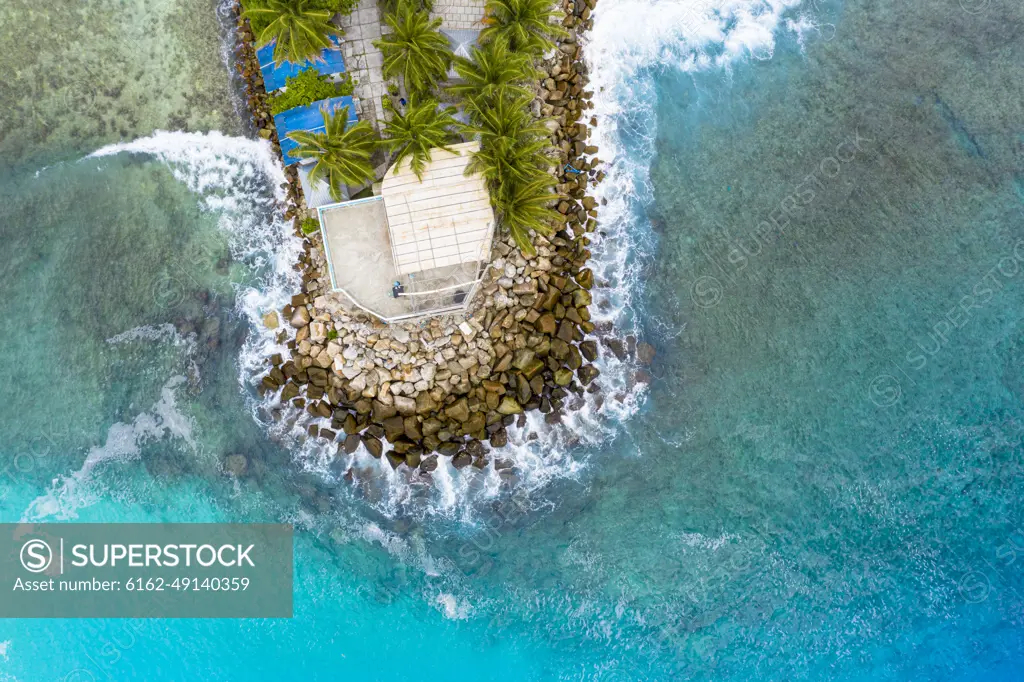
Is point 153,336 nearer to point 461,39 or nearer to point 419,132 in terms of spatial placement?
point 419,132

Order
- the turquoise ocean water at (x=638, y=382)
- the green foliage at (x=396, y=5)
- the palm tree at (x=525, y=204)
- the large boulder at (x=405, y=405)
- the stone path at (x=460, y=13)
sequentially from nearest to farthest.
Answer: the palm tree at (x=525, y=204), the green foliage at (x=396, y=5), the stone path at (x=460, y=13), the large boulder at (x=405, y=405), the turquoise ocean water at (x=638, y=382)

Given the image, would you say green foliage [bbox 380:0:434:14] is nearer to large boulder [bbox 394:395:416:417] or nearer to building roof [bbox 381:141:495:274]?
building roof [bbox 381:141:495:274]

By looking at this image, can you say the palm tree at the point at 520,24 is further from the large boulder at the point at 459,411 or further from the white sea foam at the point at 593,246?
the large boulder at the point at 459,411

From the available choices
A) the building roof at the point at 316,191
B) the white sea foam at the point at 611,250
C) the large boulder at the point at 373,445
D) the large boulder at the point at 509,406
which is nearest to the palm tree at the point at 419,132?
the building roof at the point at 316,191

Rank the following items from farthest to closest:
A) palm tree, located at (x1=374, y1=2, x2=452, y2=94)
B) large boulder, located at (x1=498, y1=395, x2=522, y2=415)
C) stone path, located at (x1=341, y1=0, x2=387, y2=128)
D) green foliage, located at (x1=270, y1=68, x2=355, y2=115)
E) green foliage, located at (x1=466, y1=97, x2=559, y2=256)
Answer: large boulder, located at (x1=498, y1=395, x2=522, y2=415)
stone path, located at (x1=341, y1=0, x2=387, y2=128)
green foliage, located at (x1=270, y1=68, x2=355, y2=115)
green foliage, located at (x1=466, y1=97, x2=559, y2=256)
palm tree, located at (x1=374, y1=2, x2=452, y2=94)

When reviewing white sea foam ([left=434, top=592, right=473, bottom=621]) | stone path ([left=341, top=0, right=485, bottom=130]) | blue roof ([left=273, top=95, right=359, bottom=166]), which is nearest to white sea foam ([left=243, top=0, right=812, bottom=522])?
white sea foam ([left=434, top=592, right=473, bottom=621])

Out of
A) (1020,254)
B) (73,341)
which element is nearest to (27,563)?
(73,341)
